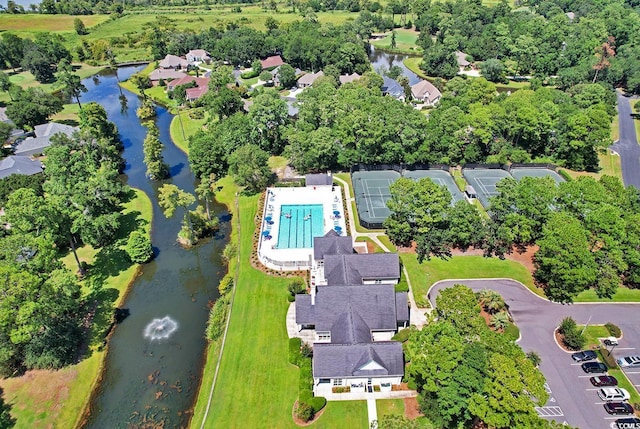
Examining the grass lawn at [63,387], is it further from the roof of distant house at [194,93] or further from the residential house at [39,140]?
the roof of distant house at [194,93]

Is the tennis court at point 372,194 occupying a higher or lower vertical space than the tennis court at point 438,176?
lower

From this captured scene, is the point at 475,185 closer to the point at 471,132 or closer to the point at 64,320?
the point at 471,132

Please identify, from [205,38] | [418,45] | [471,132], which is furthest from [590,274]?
[205,38]

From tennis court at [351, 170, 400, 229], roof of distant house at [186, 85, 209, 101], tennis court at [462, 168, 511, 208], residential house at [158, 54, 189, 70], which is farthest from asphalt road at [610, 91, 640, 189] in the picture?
residential house at [158, 54, 189, 70]

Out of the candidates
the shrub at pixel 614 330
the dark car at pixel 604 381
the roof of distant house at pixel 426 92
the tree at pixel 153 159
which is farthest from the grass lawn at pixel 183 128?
the dark car at pixel 604 381

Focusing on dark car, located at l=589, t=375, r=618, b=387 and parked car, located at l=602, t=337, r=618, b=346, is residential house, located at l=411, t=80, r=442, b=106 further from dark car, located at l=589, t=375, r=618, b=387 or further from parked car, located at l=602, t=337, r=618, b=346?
dark car, located at l=589, t=375, r=618, b=387
